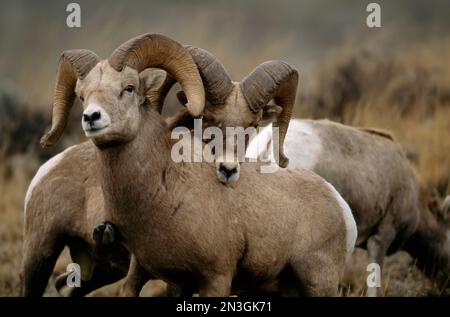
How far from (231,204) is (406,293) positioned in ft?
14.1

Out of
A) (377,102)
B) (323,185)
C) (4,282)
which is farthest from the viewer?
(377,102)

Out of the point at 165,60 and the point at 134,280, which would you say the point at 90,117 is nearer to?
the point at 165,60

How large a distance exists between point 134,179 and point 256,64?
33.9 feet

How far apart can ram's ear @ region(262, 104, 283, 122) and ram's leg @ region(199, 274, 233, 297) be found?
158 centimetres

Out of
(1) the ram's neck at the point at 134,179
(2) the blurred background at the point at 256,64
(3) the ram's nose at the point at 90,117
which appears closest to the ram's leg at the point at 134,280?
(1) the ram's neck at the point at 134,179

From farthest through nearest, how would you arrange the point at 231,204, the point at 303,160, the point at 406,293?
the point at 406,293 < the point at 303,160 < the point at 231,204

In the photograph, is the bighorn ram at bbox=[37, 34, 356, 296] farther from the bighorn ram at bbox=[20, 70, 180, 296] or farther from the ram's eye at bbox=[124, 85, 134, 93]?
the bighorn ram at bbox=[20, 70, 180, 296]

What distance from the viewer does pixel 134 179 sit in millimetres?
6641

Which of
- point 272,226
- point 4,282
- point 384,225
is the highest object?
point 272,226

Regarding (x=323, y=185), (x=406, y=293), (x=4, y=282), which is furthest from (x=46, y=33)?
(x=323, y=185)

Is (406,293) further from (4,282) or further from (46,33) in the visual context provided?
(46,33)

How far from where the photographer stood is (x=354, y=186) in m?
9.32

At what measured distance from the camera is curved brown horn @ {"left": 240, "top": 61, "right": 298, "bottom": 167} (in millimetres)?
7434

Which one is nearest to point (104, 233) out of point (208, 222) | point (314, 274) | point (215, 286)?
point (208, 222)
